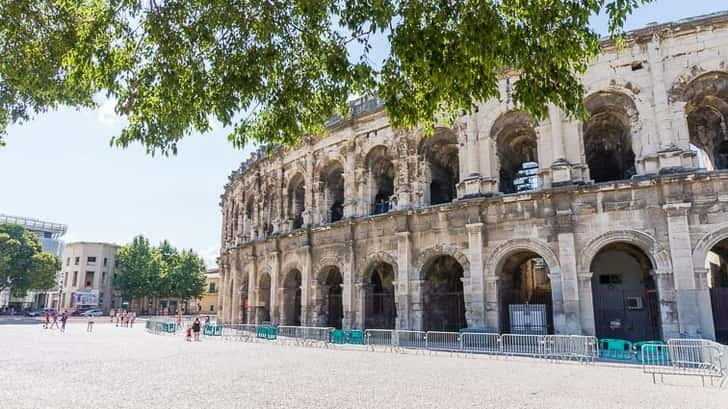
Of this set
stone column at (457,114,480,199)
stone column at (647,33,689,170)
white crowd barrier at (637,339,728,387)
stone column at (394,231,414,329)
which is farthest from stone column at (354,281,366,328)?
stone column at (647,33,689,170)

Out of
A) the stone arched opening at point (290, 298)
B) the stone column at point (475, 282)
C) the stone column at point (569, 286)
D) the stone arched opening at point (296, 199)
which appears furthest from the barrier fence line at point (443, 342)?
the stone arched opening at point (296, 199)

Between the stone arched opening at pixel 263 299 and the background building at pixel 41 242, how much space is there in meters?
49.2

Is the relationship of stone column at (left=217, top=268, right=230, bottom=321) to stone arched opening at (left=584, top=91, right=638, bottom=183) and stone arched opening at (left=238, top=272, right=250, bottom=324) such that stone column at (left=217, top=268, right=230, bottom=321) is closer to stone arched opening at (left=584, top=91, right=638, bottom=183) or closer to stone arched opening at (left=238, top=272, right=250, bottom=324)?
stone arched opening at (left=238, top=272, right=250, bottom=324)

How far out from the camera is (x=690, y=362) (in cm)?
1116

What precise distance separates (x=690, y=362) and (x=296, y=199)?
735 inches

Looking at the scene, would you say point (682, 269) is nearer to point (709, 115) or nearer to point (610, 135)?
point (709, 115)

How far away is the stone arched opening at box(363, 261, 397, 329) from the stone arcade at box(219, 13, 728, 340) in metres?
0.09

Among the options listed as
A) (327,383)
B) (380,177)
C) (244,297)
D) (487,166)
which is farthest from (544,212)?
(244,297)

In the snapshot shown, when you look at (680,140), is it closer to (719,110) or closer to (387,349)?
(719,110)

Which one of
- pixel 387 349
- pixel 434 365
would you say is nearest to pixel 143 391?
pixel 434 365

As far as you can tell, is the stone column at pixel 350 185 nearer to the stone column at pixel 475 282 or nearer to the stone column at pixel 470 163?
the stone column at pixel 470 163

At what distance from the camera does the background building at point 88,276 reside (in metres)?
55.2

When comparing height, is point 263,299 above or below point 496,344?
above

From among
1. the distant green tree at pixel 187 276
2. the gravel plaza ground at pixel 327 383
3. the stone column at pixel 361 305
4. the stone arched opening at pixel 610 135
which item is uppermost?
the stone arched opening at pixel 610 135
